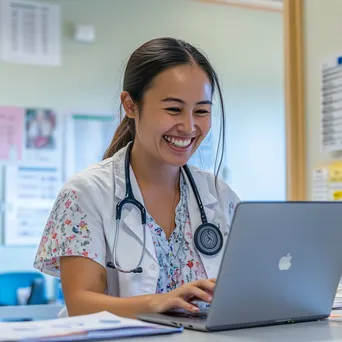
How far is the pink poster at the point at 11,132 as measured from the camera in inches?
155

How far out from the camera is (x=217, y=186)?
186 centimetres

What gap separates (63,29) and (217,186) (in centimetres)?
252

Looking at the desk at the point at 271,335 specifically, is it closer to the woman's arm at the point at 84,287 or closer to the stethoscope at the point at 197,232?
the woman's arm at the point at 84,287

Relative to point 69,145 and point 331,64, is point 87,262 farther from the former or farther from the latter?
point 69,145

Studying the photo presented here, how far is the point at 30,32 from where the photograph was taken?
3984mm

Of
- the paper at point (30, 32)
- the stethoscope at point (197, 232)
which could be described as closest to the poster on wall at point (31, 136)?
the paper at point (30, 32)

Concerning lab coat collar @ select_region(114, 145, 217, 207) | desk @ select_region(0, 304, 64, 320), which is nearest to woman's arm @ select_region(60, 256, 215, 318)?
lab coat collar @ select_region(114, 145, 217, 207)

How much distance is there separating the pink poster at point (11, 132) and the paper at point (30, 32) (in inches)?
12.3

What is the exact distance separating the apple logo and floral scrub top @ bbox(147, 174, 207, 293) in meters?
0.51

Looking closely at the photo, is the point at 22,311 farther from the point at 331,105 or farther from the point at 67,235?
the point at 331,105

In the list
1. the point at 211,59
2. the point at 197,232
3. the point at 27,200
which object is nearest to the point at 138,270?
the point at 197,232

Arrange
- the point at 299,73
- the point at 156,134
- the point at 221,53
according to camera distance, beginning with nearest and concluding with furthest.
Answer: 1. the point at 156,134
2. the point at 299,73
3. the point at 221,53

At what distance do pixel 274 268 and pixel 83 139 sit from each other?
306 centimetres

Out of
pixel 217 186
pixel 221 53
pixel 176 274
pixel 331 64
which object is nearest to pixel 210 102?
pixel 217 186
